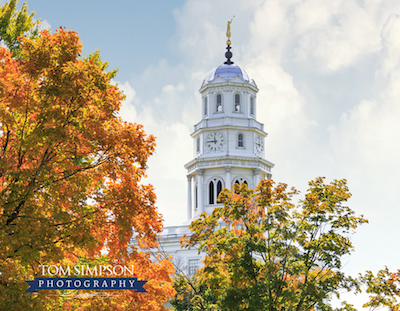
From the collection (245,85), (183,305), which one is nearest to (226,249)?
(183,305)

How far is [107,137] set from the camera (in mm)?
16531

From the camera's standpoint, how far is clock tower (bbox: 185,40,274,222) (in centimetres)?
7900

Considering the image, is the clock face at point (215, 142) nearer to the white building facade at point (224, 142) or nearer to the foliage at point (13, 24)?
the white building facade at point (224, 142)

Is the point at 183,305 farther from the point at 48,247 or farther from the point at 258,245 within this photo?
the point at 48,247

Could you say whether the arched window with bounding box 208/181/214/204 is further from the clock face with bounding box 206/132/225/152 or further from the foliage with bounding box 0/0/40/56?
the foliage with bounding box 0/0/40/56

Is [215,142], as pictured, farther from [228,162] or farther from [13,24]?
[13,24]

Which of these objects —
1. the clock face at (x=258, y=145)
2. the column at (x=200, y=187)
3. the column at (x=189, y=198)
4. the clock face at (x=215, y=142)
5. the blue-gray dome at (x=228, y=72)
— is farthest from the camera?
the blue-gray dome at (x=228, y=72)

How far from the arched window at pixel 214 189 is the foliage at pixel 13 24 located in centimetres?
5558

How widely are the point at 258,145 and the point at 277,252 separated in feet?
197

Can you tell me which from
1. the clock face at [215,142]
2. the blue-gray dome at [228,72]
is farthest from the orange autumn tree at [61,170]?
the blue-gray dome at [228,72]

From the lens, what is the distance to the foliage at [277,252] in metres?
21.4

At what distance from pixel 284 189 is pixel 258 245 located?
2403 millimetres

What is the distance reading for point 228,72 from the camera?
84.7 meters

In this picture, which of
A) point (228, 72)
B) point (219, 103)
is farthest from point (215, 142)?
point (228, 72)
